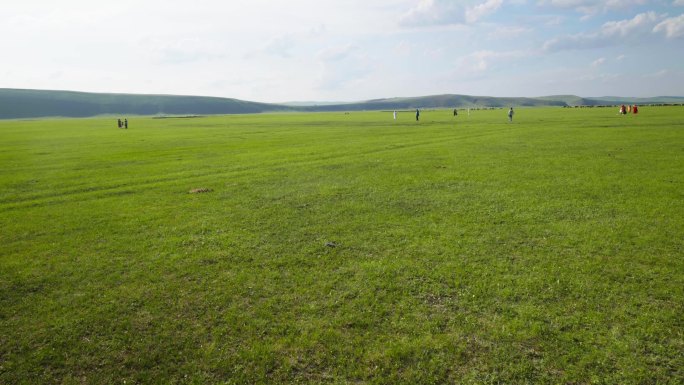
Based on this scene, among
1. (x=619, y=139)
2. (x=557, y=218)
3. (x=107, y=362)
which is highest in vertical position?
(x=619, y=139)

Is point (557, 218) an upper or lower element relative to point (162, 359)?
upper

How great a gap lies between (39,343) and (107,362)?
178 cm

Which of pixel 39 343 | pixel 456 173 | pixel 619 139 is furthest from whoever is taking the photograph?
pixel 619 139

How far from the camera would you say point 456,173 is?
998 inches

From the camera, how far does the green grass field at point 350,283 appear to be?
7762mm

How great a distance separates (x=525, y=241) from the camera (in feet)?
44.5

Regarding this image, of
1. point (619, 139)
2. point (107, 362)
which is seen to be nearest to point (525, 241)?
point (107, 362)

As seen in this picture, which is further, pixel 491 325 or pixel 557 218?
pixel 557 218

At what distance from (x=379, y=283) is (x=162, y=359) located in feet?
17.5

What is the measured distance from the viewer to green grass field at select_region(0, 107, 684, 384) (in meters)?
7.76

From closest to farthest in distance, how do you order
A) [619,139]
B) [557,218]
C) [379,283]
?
[379,283] → [557,218] → [619,139]

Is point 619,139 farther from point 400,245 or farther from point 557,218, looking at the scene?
point 400,245

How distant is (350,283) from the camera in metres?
10.9

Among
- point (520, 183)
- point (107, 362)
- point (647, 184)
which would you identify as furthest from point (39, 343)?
point (647, 184)
